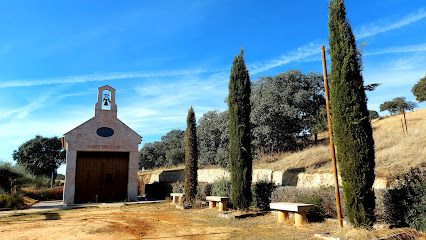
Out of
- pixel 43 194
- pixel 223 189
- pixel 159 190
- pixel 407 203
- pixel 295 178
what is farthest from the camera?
pixel 159 190

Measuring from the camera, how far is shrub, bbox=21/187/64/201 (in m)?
19.3

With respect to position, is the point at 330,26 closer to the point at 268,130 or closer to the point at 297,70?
the point at 268,130

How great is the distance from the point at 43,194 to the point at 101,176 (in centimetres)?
609

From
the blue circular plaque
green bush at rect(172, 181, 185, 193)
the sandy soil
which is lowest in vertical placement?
the sandy soil

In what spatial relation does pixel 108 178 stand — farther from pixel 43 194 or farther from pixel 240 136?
pixel 240 136

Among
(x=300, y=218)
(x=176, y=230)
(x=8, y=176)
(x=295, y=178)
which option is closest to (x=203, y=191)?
(x=295, y=178)

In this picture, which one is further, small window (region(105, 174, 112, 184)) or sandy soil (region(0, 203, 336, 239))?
small window (region(105, 174, 112, 184))

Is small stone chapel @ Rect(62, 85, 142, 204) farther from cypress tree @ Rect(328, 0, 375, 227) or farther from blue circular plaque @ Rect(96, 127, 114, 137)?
cypress tree @ Rect(328, 0, 375, 227)

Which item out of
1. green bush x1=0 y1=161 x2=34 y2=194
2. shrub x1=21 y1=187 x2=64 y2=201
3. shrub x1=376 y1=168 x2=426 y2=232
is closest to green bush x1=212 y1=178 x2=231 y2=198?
shrub x1=376 y1=168 x2=426 y2=232

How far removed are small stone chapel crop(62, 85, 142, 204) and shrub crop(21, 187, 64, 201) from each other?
513 centimetres

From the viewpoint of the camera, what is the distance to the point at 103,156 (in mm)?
17781

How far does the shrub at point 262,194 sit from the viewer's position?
10.3 metres

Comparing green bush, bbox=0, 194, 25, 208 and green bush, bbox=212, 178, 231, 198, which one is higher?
green bush, bbox=212, 178, 231, 198

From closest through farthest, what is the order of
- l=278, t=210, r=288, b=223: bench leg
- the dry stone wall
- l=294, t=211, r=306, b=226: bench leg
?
1. l=294, t=211, r=306, b=226: bench leg
2. l=278, t=210, r=288, b=223: bench leg
3. the dry stone wall
